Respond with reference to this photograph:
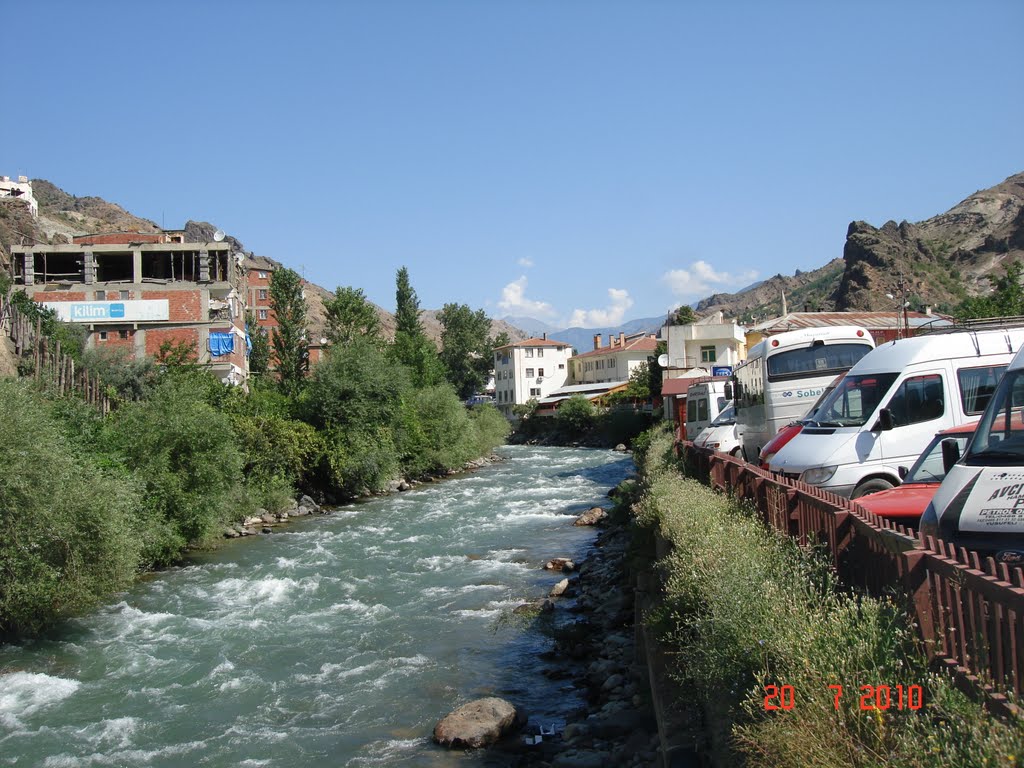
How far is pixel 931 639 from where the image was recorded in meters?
4.50

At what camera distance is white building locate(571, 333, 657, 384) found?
94.0 m

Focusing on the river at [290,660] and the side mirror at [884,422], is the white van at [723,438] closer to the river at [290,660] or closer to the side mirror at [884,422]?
the river at [290,660]

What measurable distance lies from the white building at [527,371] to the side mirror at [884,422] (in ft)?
292

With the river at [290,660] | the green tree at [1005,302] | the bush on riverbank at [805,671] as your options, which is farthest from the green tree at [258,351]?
the bush on riverbank at [805,671]

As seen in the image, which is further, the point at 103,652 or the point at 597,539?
the point at 597,539

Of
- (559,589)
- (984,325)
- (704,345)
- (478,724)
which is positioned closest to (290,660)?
(478,724)

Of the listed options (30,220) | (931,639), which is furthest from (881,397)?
(30,220)

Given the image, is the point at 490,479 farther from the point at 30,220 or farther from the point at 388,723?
the point at 30,220

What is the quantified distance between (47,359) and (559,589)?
23.9m

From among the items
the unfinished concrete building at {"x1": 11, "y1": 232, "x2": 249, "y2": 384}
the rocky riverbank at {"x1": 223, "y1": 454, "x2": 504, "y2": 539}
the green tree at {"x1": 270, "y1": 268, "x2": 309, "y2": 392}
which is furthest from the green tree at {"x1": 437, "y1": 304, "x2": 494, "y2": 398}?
the rocky riverbank at {"x1": 223, "y1": 454, "x2": 504, "y2": 539}

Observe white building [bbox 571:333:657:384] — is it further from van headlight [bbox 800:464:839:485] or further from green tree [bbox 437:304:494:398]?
van headlight [bbox 800:464:839:485]

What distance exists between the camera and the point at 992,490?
6371 mm

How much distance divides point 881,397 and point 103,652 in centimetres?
1458

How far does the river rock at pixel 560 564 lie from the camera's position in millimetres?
21344
